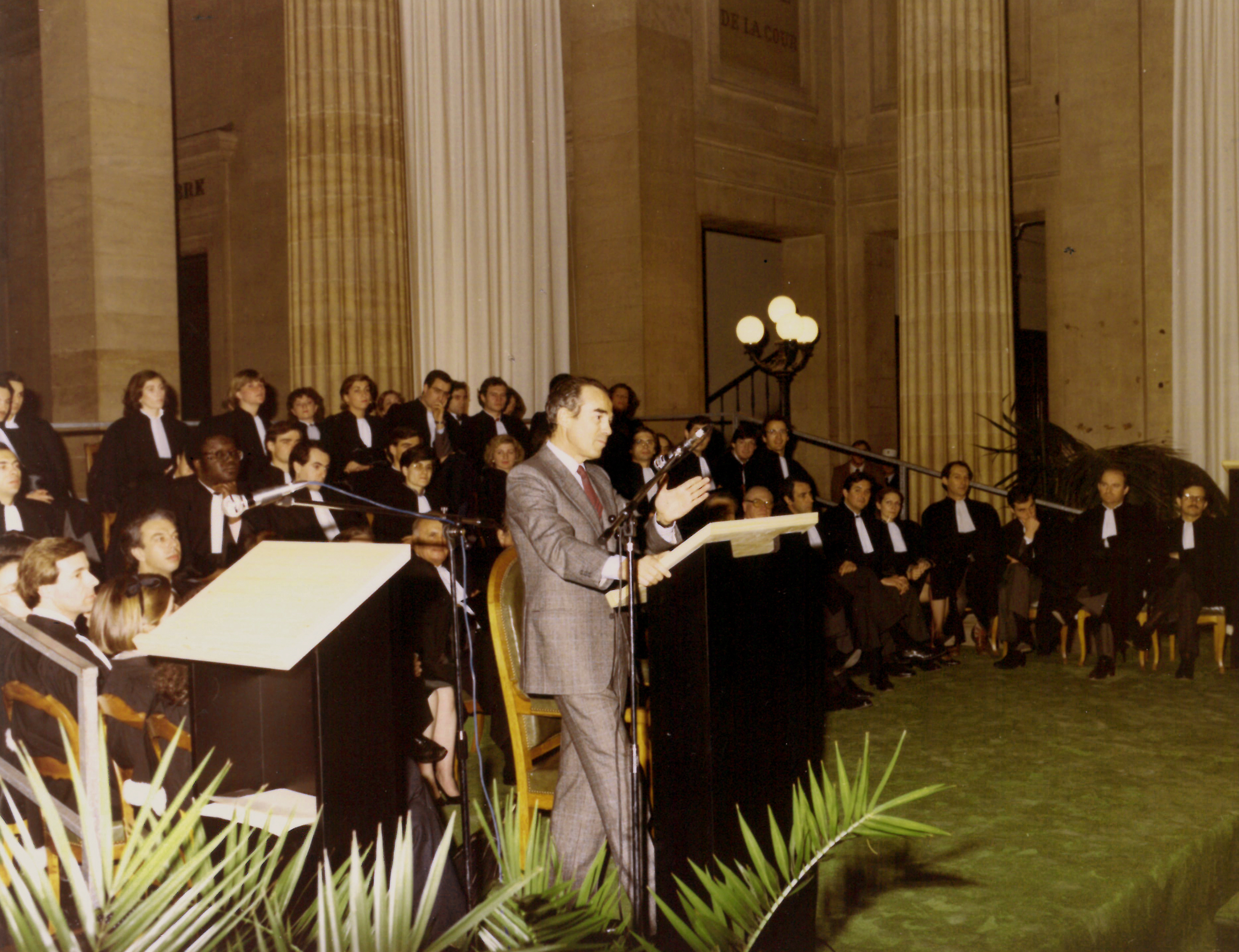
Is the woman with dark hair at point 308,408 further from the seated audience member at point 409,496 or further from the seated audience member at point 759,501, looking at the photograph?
the seated audience member at point 759,501

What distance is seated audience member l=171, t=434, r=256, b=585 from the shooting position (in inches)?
246

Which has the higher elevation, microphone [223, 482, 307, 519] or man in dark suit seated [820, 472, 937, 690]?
microphone [223, 482, 307, 519]

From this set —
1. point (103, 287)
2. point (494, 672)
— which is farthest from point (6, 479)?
point (103, 287)

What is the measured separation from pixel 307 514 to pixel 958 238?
647 centimetres

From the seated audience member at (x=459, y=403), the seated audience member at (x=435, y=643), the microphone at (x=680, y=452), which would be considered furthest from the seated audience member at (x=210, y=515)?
the microphone at (x=680, y=452)

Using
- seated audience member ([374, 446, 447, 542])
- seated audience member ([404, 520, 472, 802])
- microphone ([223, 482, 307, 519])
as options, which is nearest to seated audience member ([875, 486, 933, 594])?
seated audience member ([374, 446, 447, 542])

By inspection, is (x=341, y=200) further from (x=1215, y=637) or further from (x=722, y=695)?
(x=1215, y=637)

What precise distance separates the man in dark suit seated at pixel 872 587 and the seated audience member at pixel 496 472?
223cm

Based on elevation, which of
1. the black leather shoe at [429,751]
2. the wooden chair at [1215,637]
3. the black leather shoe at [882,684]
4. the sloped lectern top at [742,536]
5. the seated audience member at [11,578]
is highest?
the sloped lectern top at [742,536]

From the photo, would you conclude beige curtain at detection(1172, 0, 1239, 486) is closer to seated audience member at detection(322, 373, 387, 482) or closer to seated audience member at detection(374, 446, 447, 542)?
seated audience member at detection(322, 373, 387, 482)

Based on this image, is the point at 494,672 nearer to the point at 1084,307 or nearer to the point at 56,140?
the point at 56,140

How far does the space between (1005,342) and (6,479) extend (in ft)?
26.0

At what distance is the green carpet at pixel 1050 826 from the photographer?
12.9ft

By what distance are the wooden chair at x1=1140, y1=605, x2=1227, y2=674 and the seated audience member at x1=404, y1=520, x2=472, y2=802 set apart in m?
4.97
